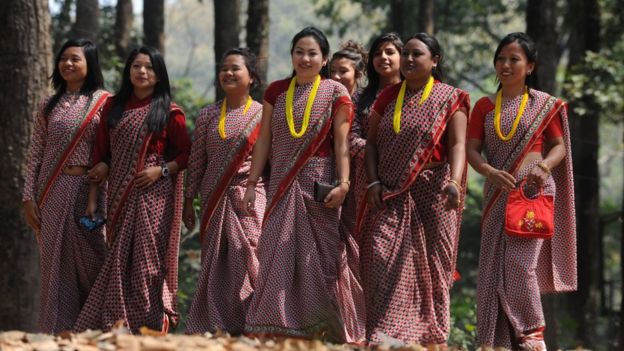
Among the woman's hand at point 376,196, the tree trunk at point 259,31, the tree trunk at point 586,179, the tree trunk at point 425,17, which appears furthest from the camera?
the tree trunk at point 586,179

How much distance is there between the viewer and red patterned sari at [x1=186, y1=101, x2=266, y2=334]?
7938 mm

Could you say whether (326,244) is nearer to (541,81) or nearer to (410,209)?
(410,209)

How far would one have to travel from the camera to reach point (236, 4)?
13570 millimetres

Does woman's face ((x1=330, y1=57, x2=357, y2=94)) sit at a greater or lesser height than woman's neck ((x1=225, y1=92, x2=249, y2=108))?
greater

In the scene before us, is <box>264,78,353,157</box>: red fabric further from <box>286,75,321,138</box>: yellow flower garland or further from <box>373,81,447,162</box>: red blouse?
<box>373,81,447,162</box>: red blouse

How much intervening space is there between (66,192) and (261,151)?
1527mm

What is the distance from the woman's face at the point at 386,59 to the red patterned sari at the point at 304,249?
2.34ft

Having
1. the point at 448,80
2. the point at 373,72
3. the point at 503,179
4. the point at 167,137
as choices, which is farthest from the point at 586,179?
the point at 167,137

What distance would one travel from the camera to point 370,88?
8.34 m

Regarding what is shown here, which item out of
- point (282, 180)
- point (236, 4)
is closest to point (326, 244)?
point (282, 180)

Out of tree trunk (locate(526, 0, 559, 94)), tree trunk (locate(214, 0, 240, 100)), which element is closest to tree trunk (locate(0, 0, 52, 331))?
tree trunk (locate(214, 0, 240, 100))

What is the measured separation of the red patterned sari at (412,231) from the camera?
7375 millimetres

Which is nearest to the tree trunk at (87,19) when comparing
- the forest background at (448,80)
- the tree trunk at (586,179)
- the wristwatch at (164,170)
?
the forest background at (448,80)

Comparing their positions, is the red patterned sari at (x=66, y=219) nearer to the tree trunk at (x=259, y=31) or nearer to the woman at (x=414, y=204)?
the woman at (x=414, y=204)
